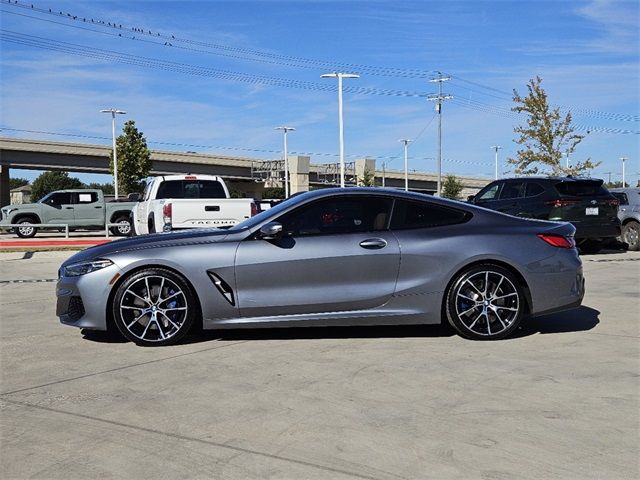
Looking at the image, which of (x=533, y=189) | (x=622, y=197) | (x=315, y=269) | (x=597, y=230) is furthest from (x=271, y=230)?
(x=622, y=197)

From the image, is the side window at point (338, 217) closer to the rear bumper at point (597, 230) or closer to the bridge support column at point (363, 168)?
the rear bumper at point (597, 230)

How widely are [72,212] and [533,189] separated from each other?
2053 cm

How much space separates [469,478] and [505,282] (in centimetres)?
319

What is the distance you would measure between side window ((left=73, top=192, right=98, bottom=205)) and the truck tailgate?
1743 centimetres

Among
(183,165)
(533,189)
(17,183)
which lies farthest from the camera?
(17,183)

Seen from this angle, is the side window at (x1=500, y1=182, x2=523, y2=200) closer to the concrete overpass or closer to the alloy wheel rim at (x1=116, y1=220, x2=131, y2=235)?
the alloy wheel rim at (x1=116, y1=220, x2=131, y2=235)

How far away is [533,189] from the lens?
1452 cm

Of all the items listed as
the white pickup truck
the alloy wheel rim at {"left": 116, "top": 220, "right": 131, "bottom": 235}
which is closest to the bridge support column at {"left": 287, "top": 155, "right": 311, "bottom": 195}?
the alloy wheel rim at {"left": 116, "top": 220, "right": 131, "bottom": 235}

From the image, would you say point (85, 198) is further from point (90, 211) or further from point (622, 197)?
point (622, 197)

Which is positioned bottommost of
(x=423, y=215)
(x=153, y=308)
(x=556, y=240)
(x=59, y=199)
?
(x=153, y=308)

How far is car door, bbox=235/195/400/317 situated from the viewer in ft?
19.1

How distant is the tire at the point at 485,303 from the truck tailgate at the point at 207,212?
681cm

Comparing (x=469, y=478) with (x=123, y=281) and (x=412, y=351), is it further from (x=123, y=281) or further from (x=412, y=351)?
(x=123, y=281)

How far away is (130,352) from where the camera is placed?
5.70m
